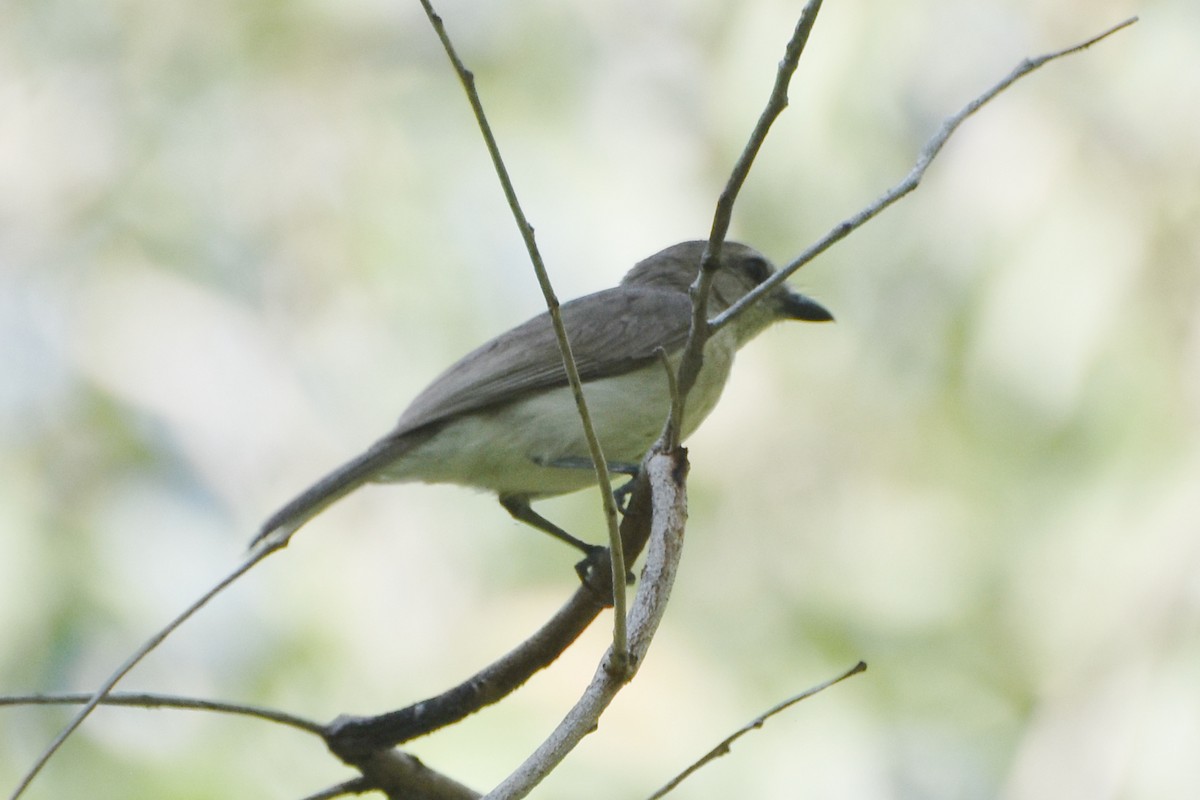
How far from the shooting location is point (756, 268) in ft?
20.2

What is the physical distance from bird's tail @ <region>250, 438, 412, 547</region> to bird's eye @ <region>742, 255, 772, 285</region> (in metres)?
1.83

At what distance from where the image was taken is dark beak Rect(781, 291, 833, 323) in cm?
599

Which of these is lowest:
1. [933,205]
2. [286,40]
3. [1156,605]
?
[1156,605]

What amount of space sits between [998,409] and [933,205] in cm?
111

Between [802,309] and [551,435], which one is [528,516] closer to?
[551,435]

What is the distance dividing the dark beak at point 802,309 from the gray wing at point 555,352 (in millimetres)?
482

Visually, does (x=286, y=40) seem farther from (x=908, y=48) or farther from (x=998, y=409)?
(x=998, y=409)

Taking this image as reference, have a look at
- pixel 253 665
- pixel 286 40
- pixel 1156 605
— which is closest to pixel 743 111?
pixel 286 40

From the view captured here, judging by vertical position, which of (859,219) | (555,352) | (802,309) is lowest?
(859,219)

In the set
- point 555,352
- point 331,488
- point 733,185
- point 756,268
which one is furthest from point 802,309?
point 733,185

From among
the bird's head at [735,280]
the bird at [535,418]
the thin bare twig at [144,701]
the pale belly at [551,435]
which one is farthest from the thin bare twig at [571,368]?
the bird's head at [735,280]

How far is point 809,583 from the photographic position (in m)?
6.64

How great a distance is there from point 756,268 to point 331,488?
2256 mm

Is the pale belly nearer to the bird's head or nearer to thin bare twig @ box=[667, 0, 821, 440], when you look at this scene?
the bird's head
